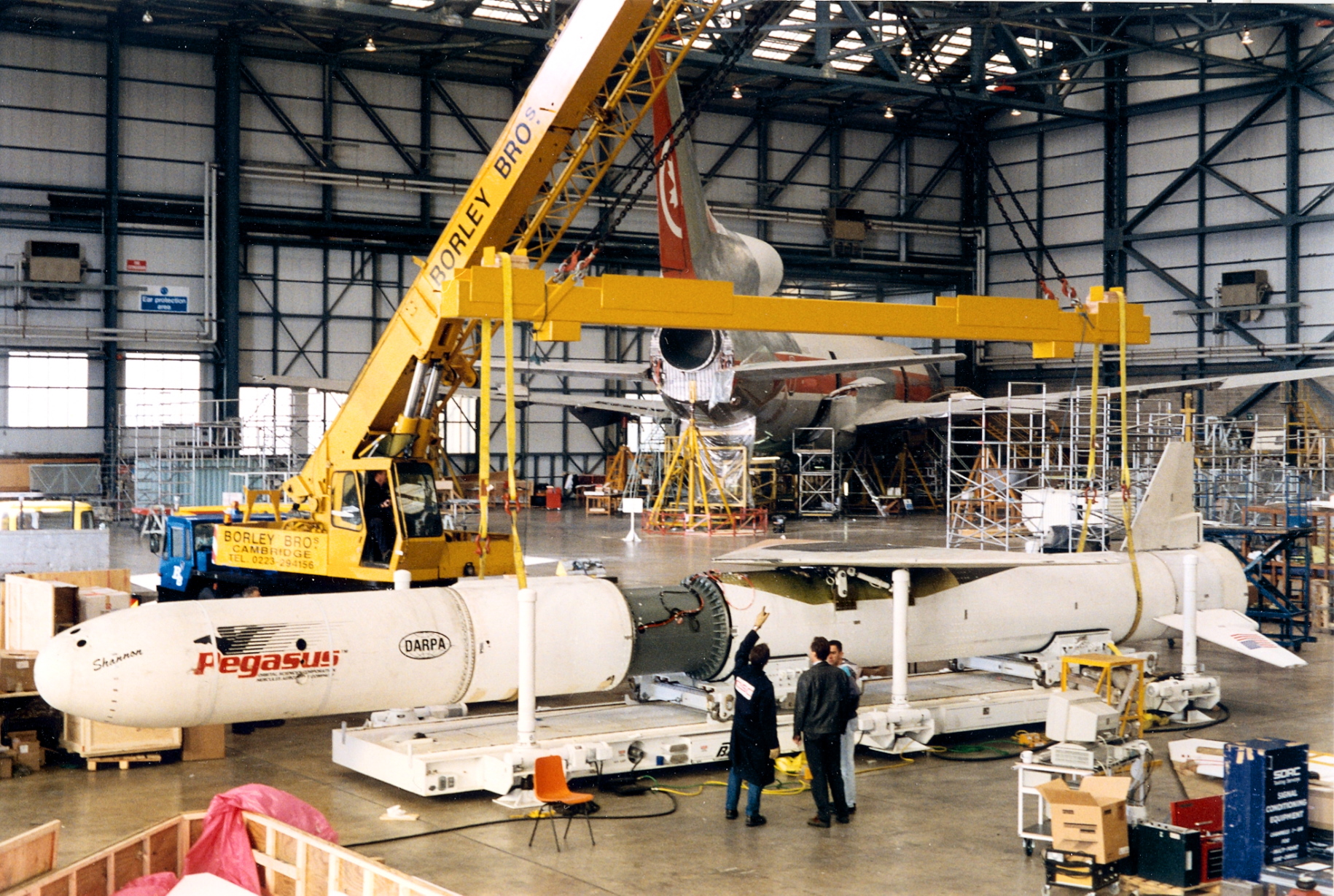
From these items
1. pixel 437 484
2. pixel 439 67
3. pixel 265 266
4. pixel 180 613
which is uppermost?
pixel 439 67

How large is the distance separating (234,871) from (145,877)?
0.45 metres

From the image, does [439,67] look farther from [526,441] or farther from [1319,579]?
[1319,579]

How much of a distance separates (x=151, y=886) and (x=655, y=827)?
3.55 meters

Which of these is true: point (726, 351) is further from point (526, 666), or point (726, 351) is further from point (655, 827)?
point (655, 827)

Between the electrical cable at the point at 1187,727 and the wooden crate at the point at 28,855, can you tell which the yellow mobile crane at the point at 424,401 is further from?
the electrical cable at the point at 1187,727

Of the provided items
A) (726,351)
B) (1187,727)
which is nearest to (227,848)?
(1187,727)

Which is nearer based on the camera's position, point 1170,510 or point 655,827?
point 655,827

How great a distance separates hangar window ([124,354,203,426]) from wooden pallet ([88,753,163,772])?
86.9 feet

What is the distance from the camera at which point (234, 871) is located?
688 centimetres

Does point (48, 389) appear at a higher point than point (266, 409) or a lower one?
higher

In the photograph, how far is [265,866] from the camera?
269 inches

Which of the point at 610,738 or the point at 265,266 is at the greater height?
the point at 265,266

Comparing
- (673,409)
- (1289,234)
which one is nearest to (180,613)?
(673,409)

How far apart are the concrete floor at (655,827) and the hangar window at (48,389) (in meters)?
26.1
